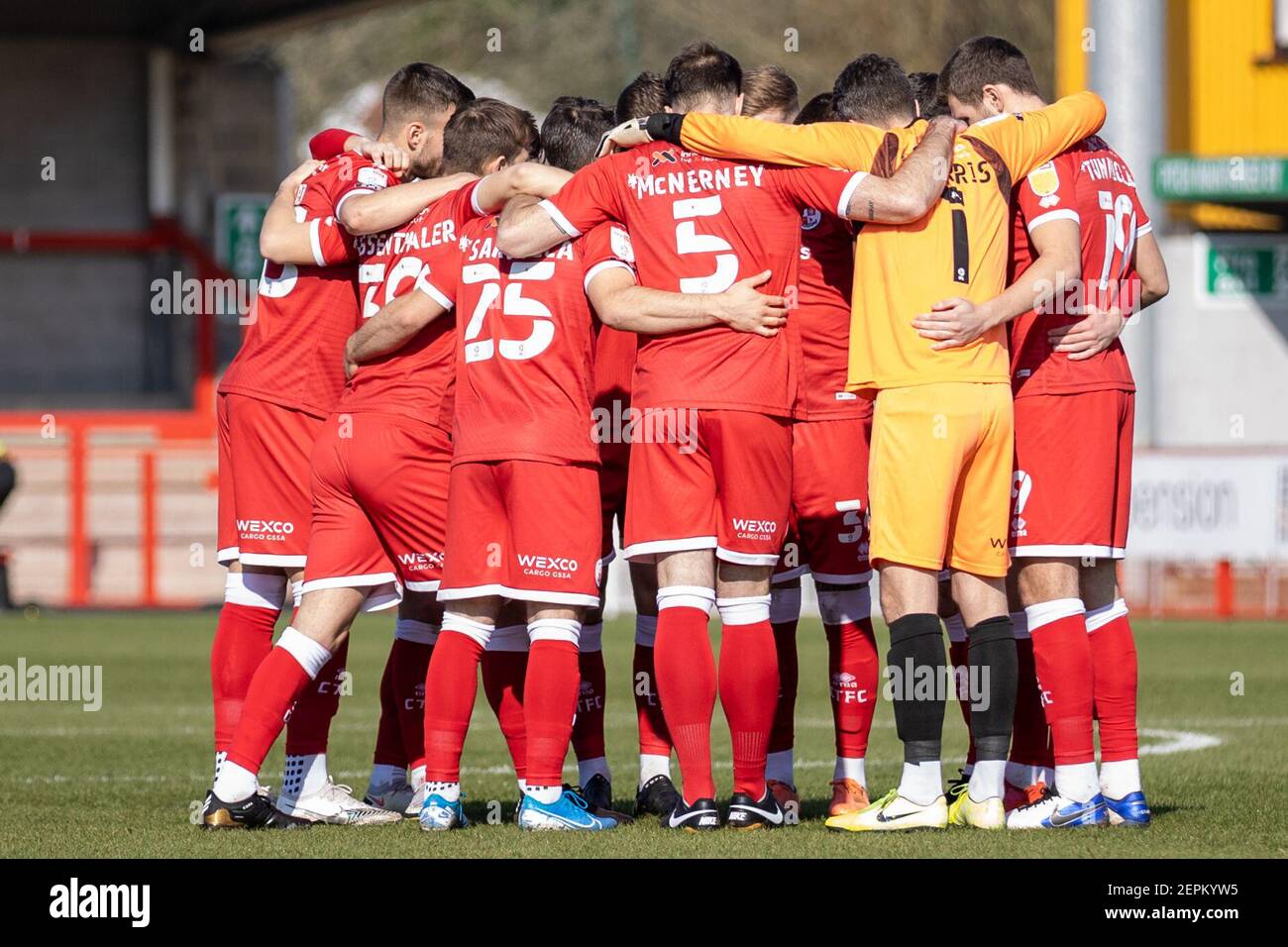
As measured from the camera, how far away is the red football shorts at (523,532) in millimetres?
6363

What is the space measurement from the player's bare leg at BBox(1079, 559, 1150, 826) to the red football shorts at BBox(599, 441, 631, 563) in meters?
1.58

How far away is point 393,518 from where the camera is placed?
6641 mm

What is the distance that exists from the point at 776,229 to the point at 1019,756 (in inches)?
76.3

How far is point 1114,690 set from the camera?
6664 millimetres

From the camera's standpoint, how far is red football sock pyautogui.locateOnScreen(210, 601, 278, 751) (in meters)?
6.91

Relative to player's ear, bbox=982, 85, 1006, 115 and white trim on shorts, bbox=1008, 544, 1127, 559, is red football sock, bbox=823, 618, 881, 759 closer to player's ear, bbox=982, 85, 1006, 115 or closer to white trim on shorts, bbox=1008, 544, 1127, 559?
white trim on shorts, bbox=1008, 544, 1127, 559

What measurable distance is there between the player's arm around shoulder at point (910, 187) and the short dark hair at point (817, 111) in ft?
2.65

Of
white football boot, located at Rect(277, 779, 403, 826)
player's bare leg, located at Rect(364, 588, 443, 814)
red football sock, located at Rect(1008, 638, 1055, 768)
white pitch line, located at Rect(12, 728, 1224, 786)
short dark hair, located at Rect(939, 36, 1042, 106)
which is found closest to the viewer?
short dark hair, located at Rect(939, 36, 1042, 106)

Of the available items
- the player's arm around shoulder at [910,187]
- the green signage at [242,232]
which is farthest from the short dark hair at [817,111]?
the green signage at [242,232]

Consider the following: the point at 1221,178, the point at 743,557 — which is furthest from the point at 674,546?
the point at 1221,178

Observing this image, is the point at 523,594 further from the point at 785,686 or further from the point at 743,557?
the point at 785,686

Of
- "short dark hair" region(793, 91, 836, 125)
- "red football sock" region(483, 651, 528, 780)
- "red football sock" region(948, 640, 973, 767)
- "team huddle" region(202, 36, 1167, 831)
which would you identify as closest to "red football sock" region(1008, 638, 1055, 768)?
"team huddle" region(202, 36, 1167, 831)
